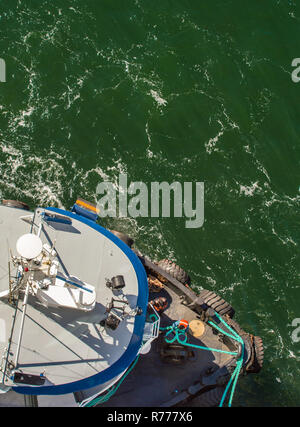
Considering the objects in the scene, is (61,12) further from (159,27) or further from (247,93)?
(247,93)

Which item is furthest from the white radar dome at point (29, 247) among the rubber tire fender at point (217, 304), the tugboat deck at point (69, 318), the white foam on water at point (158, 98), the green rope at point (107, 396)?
the white foam on water at point (158, 98)

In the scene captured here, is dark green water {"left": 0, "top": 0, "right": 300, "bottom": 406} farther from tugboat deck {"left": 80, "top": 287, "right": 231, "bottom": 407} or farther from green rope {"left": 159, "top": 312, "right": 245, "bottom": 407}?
tugboat deck {"left": 80, "top": 287, "right": 231, "bottom": 407}

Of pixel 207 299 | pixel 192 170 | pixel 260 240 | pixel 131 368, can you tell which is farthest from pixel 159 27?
pixel 131 368

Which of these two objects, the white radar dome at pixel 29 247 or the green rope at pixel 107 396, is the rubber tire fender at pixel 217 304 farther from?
the white radar dome at pixel 29 247

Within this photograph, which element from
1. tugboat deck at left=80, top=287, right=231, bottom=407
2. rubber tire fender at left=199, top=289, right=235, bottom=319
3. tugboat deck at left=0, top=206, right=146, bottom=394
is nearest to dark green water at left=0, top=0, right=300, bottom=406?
rubber tire fender at left=199, top=289, right=235, bottom=319

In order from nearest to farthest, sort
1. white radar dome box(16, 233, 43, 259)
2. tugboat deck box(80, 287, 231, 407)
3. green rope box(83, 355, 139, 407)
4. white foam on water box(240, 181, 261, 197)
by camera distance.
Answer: white radar dome box(16, 233, 43, 259) → green rope box(83, 355, 139, 407) → tugboat deck box(80, 287, 231, 407) → white foam on water box(240, 181, 261, 197)

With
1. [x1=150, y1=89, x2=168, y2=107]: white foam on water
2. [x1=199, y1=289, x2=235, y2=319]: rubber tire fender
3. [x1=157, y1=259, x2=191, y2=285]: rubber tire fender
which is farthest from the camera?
[x1=150, y1=89, x2=168, y2=107]: white foam on water
